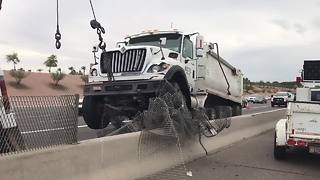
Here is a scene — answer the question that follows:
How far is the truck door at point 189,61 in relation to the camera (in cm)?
1357

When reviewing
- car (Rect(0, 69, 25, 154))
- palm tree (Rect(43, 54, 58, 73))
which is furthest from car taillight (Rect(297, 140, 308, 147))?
palm tree (Rect(43, 54, 58, 73))

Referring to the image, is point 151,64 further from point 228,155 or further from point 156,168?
point 156,168

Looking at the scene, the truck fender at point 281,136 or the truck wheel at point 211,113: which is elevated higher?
the truck wheel at point 211,113

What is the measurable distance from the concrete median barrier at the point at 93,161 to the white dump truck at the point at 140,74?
208 cm

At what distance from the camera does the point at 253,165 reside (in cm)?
1002

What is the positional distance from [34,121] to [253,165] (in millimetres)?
5809

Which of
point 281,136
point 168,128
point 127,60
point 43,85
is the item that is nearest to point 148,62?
point 127,60

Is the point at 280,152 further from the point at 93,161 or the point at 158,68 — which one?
the point at 93,161

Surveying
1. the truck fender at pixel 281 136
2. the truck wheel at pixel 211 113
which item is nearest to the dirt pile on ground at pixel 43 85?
the truck wheel at pixel 211 113

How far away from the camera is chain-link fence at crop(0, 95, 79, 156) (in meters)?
5.23

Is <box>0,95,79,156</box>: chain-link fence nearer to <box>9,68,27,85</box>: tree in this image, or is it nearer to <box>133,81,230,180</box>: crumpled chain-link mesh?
<box>133,81,230,180</box>: crumpled chain-link mesh

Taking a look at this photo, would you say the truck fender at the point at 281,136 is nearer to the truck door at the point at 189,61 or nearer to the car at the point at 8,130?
the truck door at the point at 189,61

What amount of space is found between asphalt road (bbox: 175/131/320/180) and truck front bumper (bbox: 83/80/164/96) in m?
2.07

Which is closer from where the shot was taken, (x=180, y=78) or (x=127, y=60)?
(x=127, y=60)
